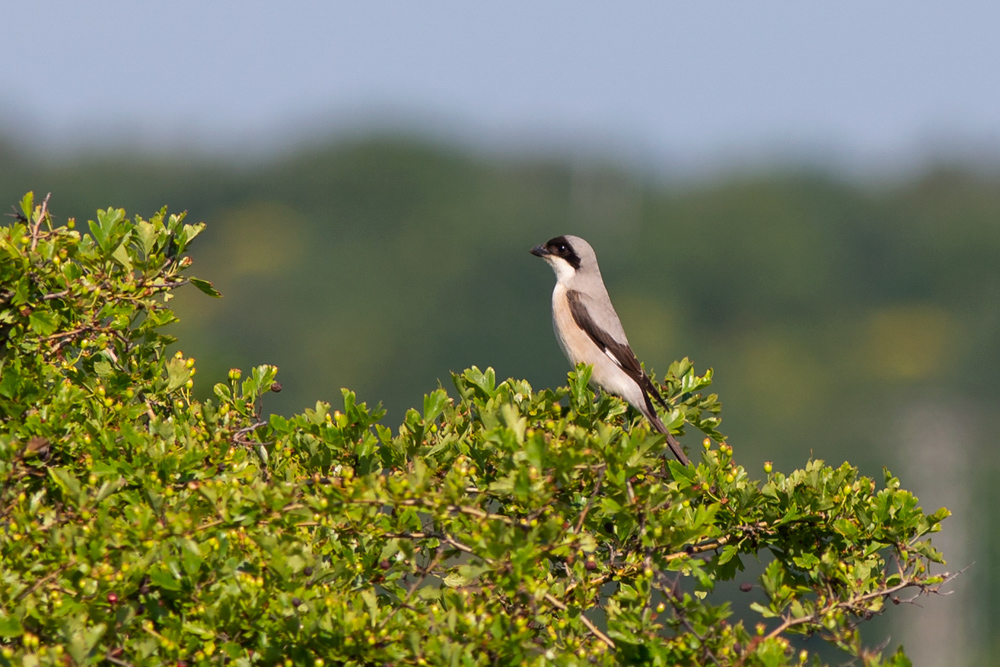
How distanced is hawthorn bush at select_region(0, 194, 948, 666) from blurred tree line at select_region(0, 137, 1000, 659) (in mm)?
61082

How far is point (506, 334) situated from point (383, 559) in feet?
265

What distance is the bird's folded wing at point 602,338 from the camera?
9680 millimetres

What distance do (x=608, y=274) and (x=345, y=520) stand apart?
104083 mm

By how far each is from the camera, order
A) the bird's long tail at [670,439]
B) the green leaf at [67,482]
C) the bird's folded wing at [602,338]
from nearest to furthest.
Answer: the green leaf at [67,482], the bird's long tail at [670,439], the bird's folded wing at [602,338]

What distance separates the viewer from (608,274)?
109 m

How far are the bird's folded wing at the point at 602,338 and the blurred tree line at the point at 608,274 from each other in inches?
2255

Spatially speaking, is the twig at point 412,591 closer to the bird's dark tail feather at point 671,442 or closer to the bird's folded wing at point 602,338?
the bird's dark tail feather at point 671,442

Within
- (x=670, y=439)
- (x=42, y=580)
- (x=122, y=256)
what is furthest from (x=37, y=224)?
(x=670, y=439)

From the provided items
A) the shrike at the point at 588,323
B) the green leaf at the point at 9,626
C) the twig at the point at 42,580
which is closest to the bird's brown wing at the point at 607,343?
the shrike at the point at 588,323

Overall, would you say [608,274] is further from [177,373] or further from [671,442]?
[177,373]

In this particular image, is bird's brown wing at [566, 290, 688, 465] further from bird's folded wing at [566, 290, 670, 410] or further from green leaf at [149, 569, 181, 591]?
green leaf at [149, 569, 181, 591]

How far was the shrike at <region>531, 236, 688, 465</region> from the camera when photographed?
9820 millimetres

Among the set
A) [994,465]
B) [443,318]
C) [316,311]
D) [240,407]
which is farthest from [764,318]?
[240,407]

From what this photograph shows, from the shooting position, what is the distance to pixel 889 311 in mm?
111312
